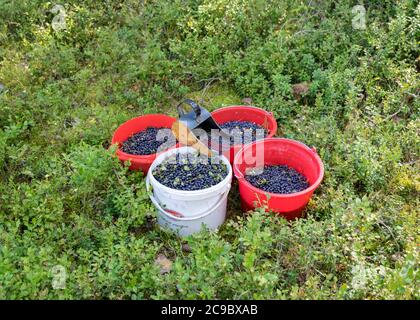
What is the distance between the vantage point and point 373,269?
2496 mm

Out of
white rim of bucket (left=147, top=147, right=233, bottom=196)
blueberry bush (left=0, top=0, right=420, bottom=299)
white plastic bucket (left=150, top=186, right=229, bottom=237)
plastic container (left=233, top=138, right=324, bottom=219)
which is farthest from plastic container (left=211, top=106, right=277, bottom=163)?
white plastic bucket (left=150, top=186, right=229, bottom=237)

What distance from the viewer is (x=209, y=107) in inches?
164

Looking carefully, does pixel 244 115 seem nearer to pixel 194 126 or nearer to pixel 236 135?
pixel 236 135

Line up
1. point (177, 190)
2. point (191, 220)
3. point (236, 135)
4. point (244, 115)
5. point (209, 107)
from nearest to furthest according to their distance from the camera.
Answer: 1. point (177, 190)
2. point (191, 220)
3. point (236, 135)
4. point (244, 115)
5. point (209, 107)

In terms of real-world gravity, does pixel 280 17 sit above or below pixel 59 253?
above

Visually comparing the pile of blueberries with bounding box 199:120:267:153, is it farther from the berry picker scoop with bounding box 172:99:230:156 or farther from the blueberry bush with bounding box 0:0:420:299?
the blueberry bush with bounding box 0:0:420:299

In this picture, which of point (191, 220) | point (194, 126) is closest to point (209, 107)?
point (194, 126)

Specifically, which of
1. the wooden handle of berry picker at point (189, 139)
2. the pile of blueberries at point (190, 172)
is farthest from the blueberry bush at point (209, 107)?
the wooden handle of berry picker at point (189, 139)

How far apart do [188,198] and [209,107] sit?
144cm

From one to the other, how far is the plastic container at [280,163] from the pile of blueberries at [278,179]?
54mm

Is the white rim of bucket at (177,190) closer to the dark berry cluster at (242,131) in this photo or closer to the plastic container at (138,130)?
the plastic container at (138,130)
